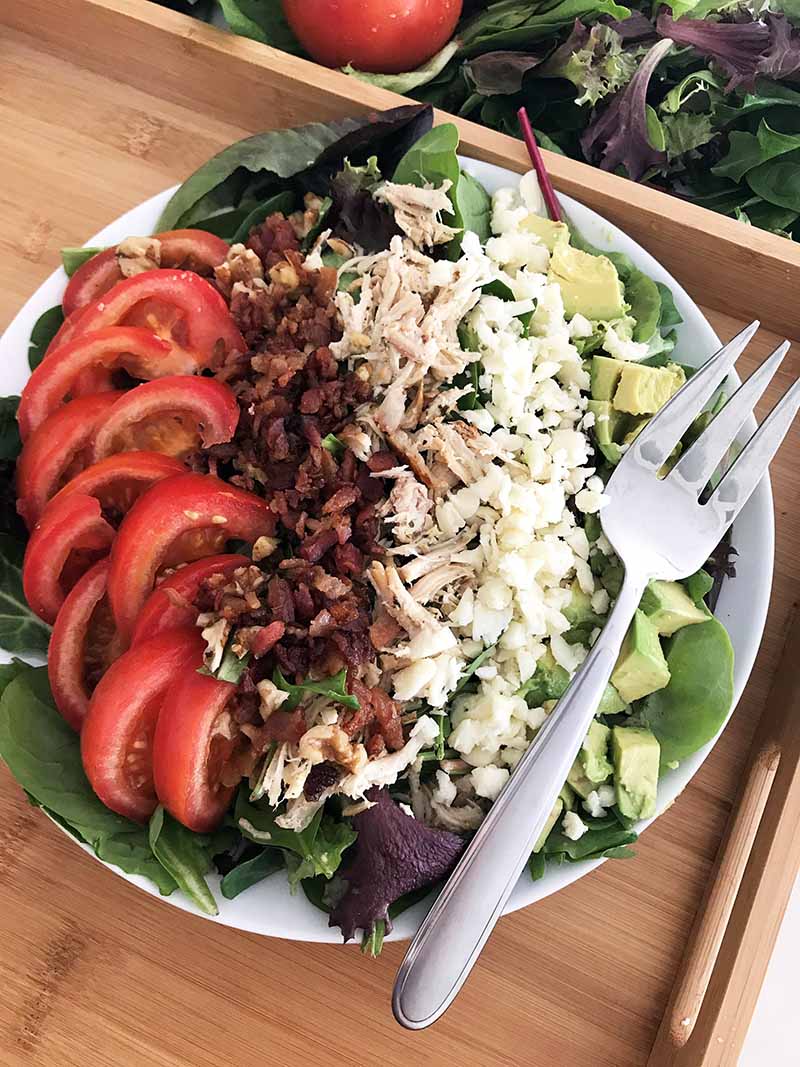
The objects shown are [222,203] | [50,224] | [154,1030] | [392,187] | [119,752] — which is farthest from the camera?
[50,224]

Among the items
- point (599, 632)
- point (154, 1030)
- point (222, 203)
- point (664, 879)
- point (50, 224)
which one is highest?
point (222, 203)

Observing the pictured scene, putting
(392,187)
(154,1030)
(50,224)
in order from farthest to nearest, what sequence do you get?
(50,224) < (392,187) < (154,1030)

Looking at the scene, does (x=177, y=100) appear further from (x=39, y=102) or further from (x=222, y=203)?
(x=222, y=203)

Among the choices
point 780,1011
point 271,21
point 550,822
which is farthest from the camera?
point 271,21

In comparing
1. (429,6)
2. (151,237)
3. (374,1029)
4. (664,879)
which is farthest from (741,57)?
(374,1029)

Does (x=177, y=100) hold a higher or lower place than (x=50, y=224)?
higher

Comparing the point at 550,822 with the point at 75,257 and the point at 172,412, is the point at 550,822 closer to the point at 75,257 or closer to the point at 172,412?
the point at 172,412

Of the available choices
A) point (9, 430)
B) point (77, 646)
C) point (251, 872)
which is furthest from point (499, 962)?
point (9, 430)

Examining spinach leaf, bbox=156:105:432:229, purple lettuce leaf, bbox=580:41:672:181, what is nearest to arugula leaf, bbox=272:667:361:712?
spinach leaf, bbox=156:105:432:229
